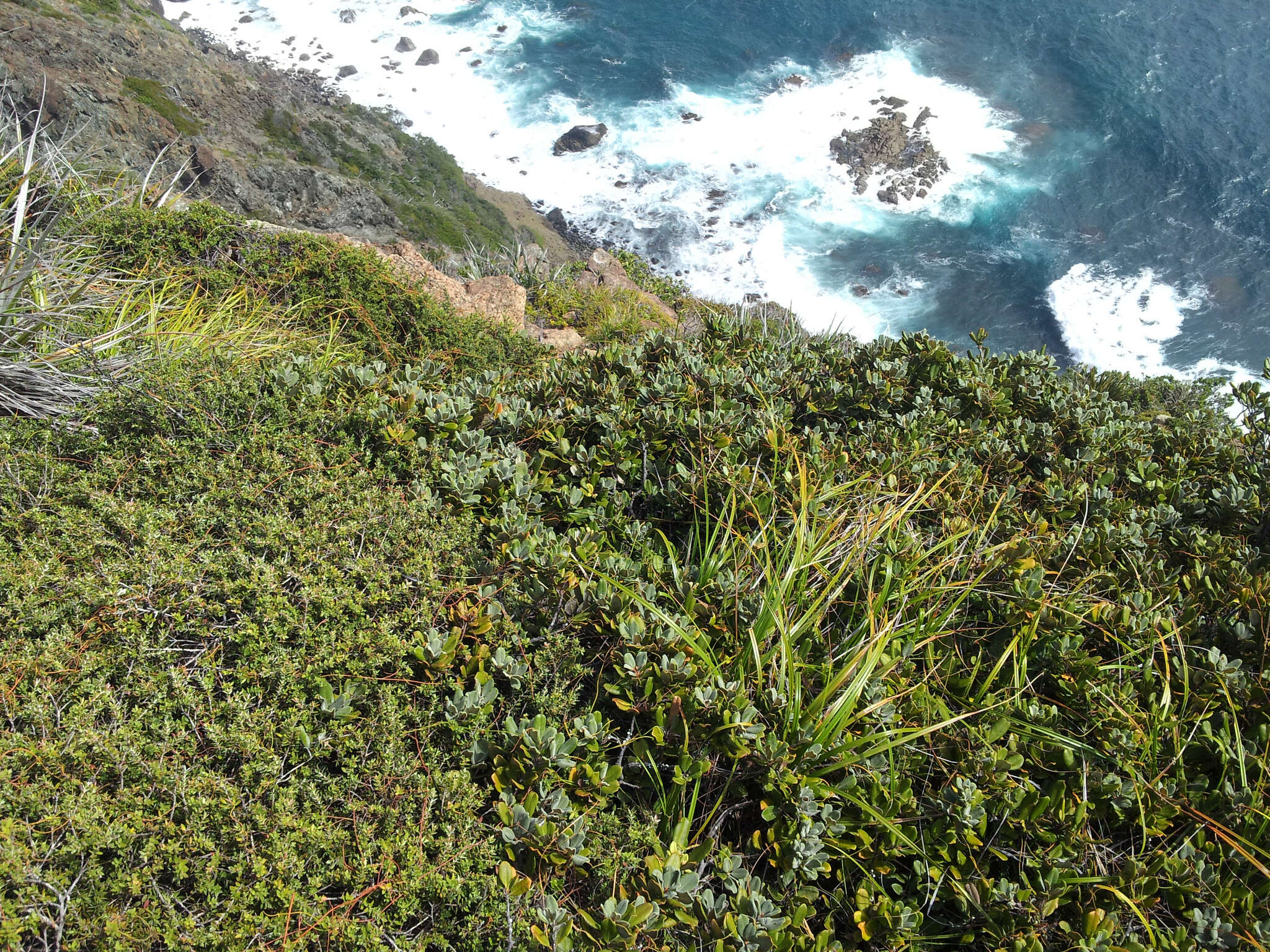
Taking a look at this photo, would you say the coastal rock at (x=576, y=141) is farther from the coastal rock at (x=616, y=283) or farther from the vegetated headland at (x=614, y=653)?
the vegetated headland at (x=614, y=653)

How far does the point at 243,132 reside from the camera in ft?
89.8

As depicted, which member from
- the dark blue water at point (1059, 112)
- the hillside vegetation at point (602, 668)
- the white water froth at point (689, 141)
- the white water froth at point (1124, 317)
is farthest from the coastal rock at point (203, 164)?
the white water froth at point (1124, 317)

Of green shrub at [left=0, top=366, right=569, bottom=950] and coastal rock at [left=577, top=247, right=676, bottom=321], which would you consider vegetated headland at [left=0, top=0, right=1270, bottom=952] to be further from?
coastal rock at [left=577, top=247, right=676, bottom=321]

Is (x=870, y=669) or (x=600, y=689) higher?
(x=870, y=669)

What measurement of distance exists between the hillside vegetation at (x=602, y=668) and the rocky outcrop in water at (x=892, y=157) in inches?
1214

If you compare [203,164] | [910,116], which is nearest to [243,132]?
[203,164]

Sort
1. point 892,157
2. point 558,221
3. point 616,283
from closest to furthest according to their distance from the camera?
point 616,283
point 558,221
point 892,157

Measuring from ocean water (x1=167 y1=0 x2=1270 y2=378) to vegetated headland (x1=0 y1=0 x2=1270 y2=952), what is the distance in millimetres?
23829

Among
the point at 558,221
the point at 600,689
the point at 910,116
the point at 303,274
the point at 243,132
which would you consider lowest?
the point at 558,221

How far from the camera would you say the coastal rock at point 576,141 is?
33250 millimetres

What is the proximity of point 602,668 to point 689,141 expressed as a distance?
34543 millimetres

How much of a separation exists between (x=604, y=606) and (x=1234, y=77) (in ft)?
156

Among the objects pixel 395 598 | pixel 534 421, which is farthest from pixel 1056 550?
pixel 395 598

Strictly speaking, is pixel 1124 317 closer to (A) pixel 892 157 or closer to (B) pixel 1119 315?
(B) pixel 1119 315
